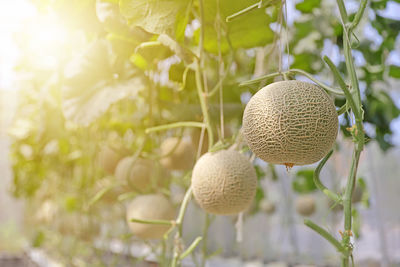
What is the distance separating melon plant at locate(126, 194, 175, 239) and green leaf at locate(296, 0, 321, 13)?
0.67m

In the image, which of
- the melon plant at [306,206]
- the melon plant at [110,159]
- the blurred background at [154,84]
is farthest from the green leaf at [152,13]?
the melon plant at [306,206]

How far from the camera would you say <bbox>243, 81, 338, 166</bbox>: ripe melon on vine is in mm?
389

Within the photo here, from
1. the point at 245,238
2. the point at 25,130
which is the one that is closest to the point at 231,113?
the point at 25,130

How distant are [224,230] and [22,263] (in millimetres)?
2415

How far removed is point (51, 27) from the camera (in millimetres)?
1036

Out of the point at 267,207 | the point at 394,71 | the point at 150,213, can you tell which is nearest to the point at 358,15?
the point at 150,213

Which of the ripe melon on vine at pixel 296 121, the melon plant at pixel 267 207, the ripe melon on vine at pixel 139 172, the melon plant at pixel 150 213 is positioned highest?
the ripe melon on vine at pixel 296 121

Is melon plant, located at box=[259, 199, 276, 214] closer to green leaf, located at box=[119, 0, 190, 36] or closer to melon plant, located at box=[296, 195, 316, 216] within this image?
melon plant, located at box=[296, 195, 316, 216]

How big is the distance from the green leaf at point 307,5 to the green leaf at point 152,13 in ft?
1.95

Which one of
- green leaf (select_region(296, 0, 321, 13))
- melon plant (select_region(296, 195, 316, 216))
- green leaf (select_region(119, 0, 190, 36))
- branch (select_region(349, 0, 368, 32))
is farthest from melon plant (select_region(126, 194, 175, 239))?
melon plant (select_region(296, 195, 316, 216))

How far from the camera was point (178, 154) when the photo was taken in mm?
879

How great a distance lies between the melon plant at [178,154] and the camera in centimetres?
88

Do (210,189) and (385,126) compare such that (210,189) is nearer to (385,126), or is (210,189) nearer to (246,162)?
(246,162)

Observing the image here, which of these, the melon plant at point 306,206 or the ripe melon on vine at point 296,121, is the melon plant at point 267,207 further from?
the ripe melon on vine at point 296,121
